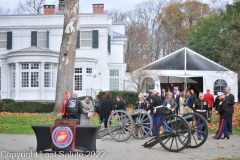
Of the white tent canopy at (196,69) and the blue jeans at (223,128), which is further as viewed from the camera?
the white tent canopy at (196,69)

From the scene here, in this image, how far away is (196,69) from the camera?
3653cm

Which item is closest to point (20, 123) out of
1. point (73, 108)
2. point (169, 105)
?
point (73, 108)

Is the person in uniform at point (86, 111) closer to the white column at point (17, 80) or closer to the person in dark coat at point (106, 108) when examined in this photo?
the person in dark coat at point (106, 108)

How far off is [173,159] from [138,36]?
176 feet

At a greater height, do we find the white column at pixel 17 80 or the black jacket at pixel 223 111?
the white column at pixel 17 80

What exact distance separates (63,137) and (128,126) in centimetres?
357

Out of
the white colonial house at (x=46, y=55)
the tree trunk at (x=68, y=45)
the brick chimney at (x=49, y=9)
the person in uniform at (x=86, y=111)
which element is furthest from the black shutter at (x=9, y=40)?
the person in uniform at (x=86, y=111)

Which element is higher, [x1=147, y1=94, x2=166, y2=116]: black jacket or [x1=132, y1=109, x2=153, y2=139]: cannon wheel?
[x1=147, y1=94, x2=166, y2=116]: black jacket

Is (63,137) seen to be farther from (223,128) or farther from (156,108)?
(223,128)

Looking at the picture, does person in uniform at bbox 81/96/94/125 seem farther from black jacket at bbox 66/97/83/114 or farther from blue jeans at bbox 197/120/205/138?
blue jeans at bbox 197/120/205/138

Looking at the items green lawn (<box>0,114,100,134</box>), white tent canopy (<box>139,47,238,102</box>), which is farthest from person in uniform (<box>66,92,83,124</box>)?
white tent canopy (<box>139,47,238,102</box>)

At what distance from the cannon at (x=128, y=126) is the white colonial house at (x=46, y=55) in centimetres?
1977

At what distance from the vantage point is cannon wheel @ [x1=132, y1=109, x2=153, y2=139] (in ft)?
49.3

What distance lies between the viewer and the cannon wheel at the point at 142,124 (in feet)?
49.3
